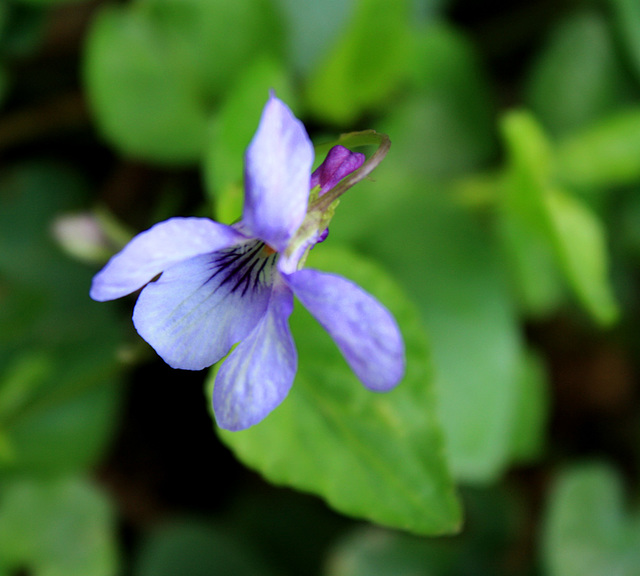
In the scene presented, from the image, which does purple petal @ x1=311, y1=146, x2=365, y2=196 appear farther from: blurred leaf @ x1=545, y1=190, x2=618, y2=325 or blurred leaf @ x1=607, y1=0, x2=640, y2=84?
blurred leaf @ x1=607, y1=0, x2=640, y2=84

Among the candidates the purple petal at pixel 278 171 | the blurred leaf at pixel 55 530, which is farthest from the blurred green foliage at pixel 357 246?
the purple petal at pixel 278 171

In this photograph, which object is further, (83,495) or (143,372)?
(143,372)

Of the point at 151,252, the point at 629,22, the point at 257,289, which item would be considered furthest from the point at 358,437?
the point at 629,22

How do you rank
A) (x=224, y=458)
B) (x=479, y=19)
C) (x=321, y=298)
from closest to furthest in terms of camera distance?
(x=321, y=298) < (x=224, y=458) < (x=479, y=19)

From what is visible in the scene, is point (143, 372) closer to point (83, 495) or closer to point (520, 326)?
point (83, 495)

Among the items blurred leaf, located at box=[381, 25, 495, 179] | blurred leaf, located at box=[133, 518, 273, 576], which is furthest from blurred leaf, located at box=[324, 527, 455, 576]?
blurred leaf, located at box=[381, 25, 495, 179]

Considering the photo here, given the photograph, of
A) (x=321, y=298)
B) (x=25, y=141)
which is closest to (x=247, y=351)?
(x=321, y=298)
